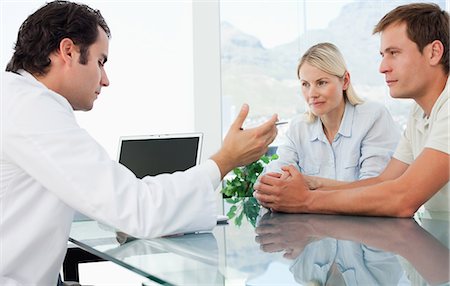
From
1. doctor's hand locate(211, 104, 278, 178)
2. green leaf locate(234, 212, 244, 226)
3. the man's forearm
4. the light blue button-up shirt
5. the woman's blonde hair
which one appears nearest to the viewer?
doctor's hand locate(211, 104, 278, 178)

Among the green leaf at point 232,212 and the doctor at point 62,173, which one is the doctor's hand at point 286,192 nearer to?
the green leaf at point 232,212

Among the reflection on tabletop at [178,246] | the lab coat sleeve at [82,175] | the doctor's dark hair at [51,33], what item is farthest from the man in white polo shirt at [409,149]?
the doctor's dark hair at [51,33]

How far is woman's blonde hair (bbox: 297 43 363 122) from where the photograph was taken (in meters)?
3.33

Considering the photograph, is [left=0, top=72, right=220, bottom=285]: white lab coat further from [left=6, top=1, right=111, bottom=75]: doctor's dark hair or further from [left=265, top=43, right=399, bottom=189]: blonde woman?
[left=265, top=43, right=399, bottom=189]: blonde woman

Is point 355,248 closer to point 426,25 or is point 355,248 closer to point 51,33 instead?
point 51,33

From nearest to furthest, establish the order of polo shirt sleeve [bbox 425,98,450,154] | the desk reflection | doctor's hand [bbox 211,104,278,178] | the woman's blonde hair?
the desk reflection → doctor's hand [bbox 211,104,278,178] → polo shirt sleeve [bbox 425,98,450,154] → the woman's blonde hair

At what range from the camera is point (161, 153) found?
3.30 metres

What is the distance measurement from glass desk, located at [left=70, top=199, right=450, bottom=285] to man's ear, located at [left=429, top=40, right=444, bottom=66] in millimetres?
616

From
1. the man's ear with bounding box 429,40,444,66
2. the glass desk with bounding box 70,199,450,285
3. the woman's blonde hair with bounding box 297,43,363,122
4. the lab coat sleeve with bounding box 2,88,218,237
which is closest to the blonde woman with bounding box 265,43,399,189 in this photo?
the woman's blonde hair with bounding box 297,43,363,122

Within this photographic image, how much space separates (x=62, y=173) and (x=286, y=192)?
3.09 feet

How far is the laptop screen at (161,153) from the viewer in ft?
10.7

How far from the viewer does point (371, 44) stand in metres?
5.67

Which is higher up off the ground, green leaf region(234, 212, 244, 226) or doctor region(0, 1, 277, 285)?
→ doctor region(0, 1, 277, 285)

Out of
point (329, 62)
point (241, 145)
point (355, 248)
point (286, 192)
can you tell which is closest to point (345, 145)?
point (329, 62)
